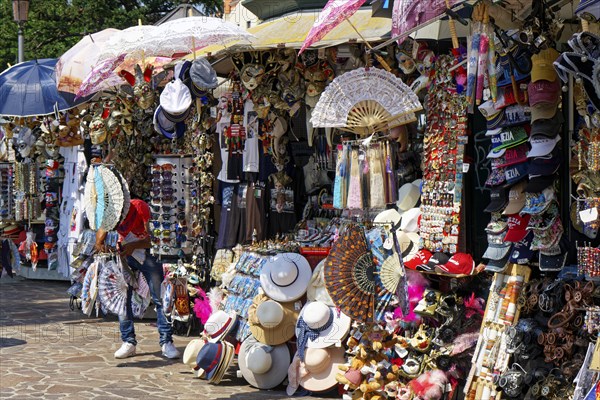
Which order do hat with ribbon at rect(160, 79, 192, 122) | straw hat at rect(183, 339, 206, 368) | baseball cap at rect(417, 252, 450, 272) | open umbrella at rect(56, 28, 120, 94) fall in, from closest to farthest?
baseball cap at rect(417, 252, 450, 272) → straw hat at rect(183, 339, 206, 368) → hat with ribbon at rect(160, 79, 192, 122) → open umbrella at rect(56, 28, 120, 94)

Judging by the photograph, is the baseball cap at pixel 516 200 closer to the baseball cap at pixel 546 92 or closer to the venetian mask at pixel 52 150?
the baseball cap at pixel 546 92

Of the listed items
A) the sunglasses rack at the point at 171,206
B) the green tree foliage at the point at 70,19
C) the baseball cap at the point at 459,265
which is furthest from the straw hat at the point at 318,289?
the green tree foliage at the point at 70,19

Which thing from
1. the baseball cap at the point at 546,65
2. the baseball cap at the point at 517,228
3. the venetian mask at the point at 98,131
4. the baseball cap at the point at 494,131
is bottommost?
the baseball cap at the point at 517,228

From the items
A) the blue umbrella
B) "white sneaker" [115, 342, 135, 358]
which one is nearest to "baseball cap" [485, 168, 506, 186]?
"white sneaker" [115, 342, 135, 358]

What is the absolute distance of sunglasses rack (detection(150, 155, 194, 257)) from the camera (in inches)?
475

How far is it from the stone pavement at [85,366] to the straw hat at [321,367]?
0.13 metres

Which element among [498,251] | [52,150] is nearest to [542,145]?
[498,251]

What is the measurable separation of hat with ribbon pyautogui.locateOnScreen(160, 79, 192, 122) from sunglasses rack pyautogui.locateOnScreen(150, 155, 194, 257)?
1.47 meters

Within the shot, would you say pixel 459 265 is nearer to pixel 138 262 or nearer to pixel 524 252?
pixel 524 252

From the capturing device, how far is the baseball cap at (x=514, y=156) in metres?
7.38

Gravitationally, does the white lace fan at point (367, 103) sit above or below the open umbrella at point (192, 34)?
below

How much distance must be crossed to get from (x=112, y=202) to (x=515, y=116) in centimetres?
439

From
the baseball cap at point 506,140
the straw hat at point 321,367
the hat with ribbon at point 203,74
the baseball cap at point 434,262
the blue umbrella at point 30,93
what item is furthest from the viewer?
the blue umbrella at point 30,93

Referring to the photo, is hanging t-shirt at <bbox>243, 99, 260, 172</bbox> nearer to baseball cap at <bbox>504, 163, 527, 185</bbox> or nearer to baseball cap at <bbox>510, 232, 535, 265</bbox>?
baseball cap at <bbox>504, 163, 527, 185</bbox>
